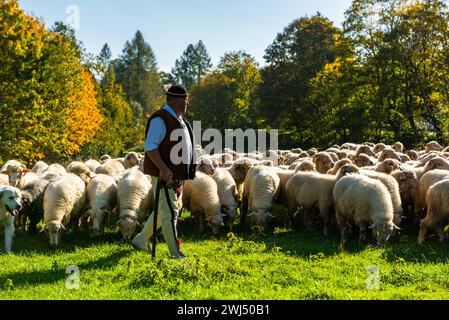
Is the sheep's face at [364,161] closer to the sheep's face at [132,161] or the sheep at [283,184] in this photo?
the sheep at [283,184]

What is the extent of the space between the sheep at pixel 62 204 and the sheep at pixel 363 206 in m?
5.57

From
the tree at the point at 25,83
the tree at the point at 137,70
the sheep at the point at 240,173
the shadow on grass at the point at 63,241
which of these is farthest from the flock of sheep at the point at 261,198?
the tree at the point at 137,70

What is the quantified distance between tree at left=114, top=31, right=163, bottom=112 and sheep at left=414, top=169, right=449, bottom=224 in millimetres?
69644

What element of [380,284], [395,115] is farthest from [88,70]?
[380,284]

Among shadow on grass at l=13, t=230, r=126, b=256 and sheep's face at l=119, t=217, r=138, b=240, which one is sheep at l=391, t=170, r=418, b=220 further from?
shadow on grass at l=13, t=230, r=126, b=256

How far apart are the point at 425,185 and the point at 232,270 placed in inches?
227

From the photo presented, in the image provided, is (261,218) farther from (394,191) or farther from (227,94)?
(227,94)

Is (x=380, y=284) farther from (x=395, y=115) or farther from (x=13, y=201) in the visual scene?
(x=395, y=115)

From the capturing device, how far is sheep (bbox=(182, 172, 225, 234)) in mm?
10375

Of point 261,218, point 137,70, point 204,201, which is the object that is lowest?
point 261,218

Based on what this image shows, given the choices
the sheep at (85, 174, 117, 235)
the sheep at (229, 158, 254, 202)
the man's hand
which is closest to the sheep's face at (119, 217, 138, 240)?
the sheep at (85, 174, 117, 235)

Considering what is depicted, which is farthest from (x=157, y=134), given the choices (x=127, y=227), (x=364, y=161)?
(x=364, y=161)

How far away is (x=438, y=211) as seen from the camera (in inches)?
352

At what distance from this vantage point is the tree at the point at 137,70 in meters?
79.5
